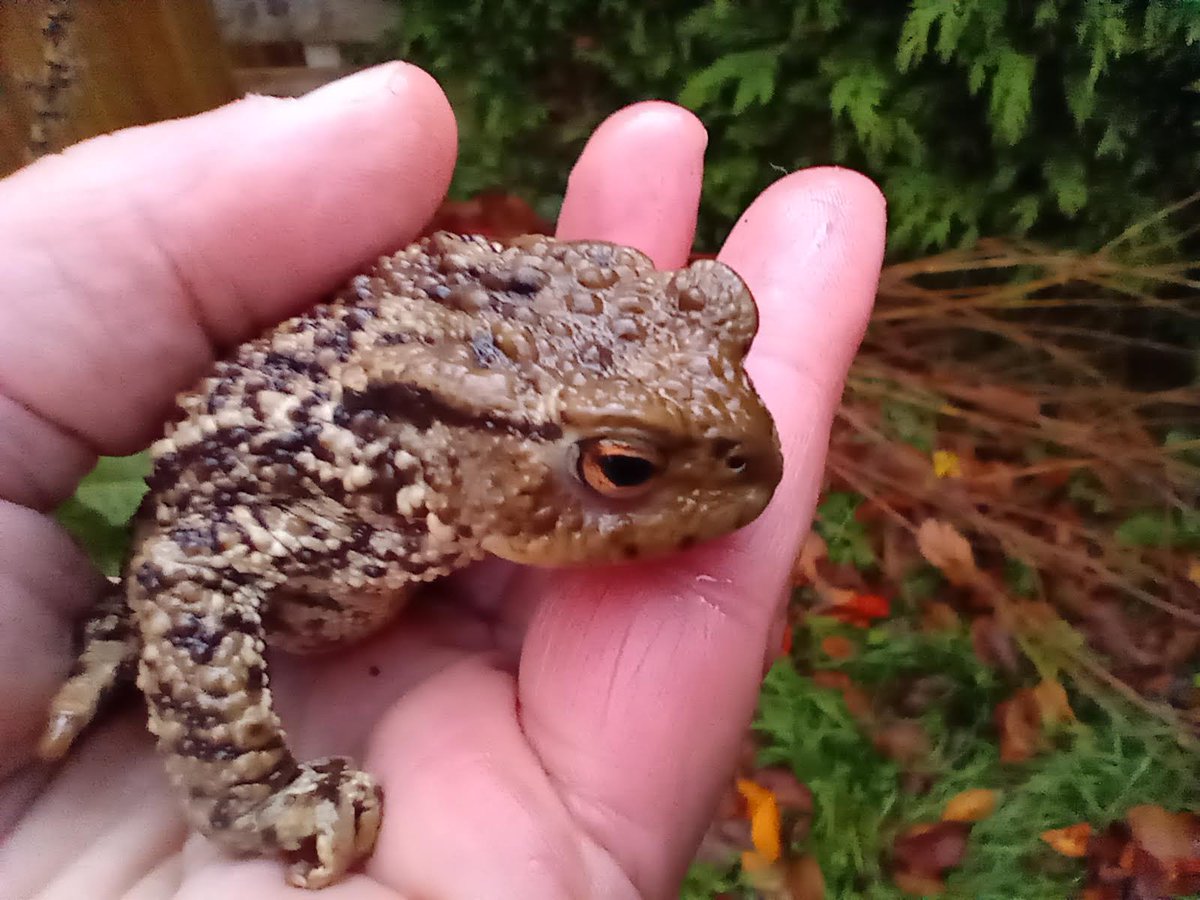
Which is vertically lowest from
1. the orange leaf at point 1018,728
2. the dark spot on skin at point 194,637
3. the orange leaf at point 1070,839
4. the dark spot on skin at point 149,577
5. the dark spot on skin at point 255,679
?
the orange leaf at point 1070,839

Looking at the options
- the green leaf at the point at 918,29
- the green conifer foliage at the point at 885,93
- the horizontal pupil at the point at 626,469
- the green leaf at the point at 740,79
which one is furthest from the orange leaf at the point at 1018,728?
the horizontal pupil at the point at 626,469

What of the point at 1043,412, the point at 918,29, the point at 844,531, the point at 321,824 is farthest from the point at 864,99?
the point at 321,824

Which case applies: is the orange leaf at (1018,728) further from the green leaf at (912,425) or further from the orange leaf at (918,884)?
the green leaf at (912,425)

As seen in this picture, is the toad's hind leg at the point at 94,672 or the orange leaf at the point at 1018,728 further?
the orange leaf at the point at 1018,728

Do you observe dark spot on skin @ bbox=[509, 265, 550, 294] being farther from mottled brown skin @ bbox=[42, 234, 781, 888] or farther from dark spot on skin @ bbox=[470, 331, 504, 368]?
dark spot on skin @ bbox=[470, 331, 504, 368]

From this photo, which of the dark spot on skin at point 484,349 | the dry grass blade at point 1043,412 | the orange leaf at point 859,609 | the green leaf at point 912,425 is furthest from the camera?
the green leaf at point 912,425

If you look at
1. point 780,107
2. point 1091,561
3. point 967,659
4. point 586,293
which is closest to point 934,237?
point 780,107

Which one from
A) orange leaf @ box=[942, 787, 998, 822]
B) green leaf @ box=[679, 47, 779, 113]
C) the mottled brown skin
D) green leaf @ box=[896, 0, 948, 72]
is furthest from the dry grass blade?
the mottled brown skin
